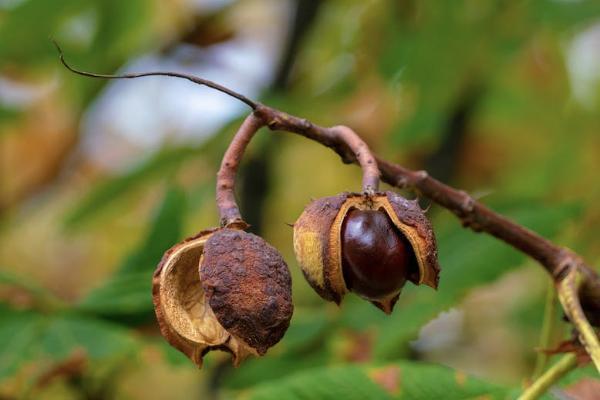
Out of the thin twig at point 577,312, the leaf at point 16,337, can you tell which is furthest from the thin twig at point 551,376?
the leaf at point 16,337

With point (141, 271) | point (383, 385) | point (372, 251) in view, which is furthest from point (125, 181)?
point (372, 251)

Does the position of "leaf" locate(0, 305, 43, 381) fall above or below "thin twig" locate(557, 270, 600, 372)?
below

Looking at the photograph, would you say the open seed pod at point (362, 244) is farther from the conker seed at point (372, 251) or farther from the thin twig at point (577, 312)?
the thin twig at point (577, 312)

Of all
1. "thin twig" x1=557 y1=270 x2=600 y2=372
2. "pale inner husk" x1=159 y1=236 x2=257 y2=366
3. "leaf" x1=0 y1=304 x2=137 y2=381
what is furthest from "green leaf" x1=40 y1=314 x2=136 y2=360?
"thin twig" x1=557 y1=270 x2=600 y2=372

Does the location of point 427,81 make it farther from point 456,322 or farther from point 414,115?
point 456,322

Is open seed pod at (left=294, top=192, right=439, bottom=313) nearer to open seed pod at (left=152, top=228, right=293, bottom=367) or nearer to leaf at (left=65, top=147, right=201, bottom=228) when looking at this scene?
open seed pod at (left=152, top=228, right=293, bottom=367)

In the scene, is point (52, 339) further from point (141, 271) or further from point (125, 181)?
point (125, 181)
